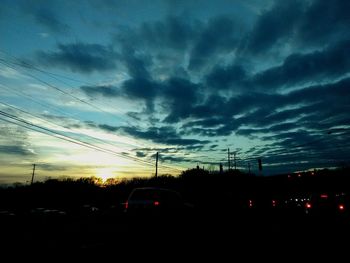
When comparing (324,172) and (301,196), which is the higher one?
(324,172)

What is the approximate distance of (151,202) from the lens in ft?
38.9

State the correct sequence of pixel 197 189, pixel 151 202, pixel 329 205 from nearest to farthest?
pixel 151 202
pixel 329 205
pixel 197 189

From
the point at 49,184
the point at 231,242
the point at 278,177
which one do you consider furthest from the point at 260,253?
the point at 49,184

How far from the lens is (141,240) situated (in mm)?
9703

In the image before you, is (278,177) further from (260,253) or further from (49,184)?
(49,184)

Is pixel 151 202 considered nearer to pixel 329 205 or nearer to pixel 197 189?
pixel 329 205

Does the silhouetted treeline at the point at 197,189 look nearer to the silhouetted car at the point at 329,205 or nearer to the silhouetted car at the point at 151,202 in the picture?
the silhouetted car at the point at 329,205

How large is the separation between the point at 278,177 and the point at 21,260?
105 ft

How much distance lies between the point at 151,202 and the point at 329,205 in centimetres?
1212

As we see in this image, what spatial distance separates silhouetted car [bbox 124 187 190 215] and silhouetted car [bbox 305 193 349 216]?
9.97m

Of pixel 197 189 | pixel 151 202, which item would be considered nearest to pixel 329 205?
pixel 151 202

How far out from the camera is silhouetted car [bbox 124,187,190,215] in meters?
11.8

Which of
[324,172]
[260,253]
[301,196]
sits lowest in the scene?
[260,253]

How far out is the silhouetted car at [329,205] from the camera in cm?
1728
